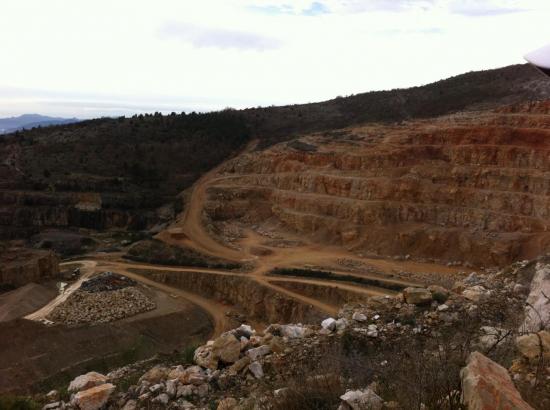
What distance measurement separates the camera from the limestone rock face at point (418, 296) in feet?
33.6

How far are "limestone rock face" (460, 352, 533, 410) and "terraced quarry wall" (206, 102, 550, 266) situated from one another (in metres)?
22.8

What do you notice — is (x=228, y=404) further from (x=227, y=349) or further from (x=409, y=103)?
(x=409, y=103)

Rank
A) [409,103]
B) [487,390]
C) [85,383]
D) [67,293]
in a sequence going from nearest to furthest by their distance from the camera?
1. [487,390]
2. [85,383]
3. [67,293]
4. [409,103]

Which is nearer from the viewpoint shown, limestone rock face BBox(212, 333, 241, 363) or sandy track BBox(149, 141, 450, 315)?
limestone rock face BBox(212, 333, 241, 363)

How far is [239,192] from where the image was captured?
38094 mm

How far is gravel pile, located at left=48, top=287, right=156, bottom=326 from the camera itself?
22484 mm

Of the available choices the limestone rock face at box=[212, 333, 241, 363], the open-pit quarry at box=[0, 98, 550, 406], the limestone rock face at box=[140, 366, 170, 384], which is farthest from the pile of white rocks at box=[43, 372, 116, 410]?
the open-pit quarry at box=[0, 98, 550, 406]

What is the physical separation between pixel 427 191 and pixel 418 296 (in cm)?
2027

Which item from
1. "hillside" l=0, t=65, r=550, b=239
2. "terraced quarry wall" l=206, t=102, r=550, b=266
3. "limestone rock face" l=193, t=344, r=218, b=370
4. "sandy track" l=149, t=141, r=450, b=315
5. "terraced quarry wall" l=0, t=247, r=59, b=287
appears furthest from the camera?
"hillside" l=0, t=65, r=550, b=239

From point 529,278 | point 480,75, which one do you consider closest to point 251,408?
point 529,278

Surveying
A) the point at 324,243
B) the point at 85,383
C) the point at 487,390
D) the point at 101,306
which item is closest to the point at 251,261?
the point at 324,243

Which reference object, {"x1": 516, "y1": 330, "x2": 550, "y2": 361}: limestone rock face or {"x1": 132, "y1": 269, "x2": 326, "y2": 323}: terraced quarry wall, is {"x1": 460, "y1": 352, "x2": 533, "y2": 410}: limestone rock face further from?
{"x1": 132, "y1": 269, "x2": 326, "y2": 323}: terraced quarry wall

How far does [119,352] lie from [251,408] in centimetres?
1607

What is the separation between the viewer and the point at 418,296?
34.0 ft
